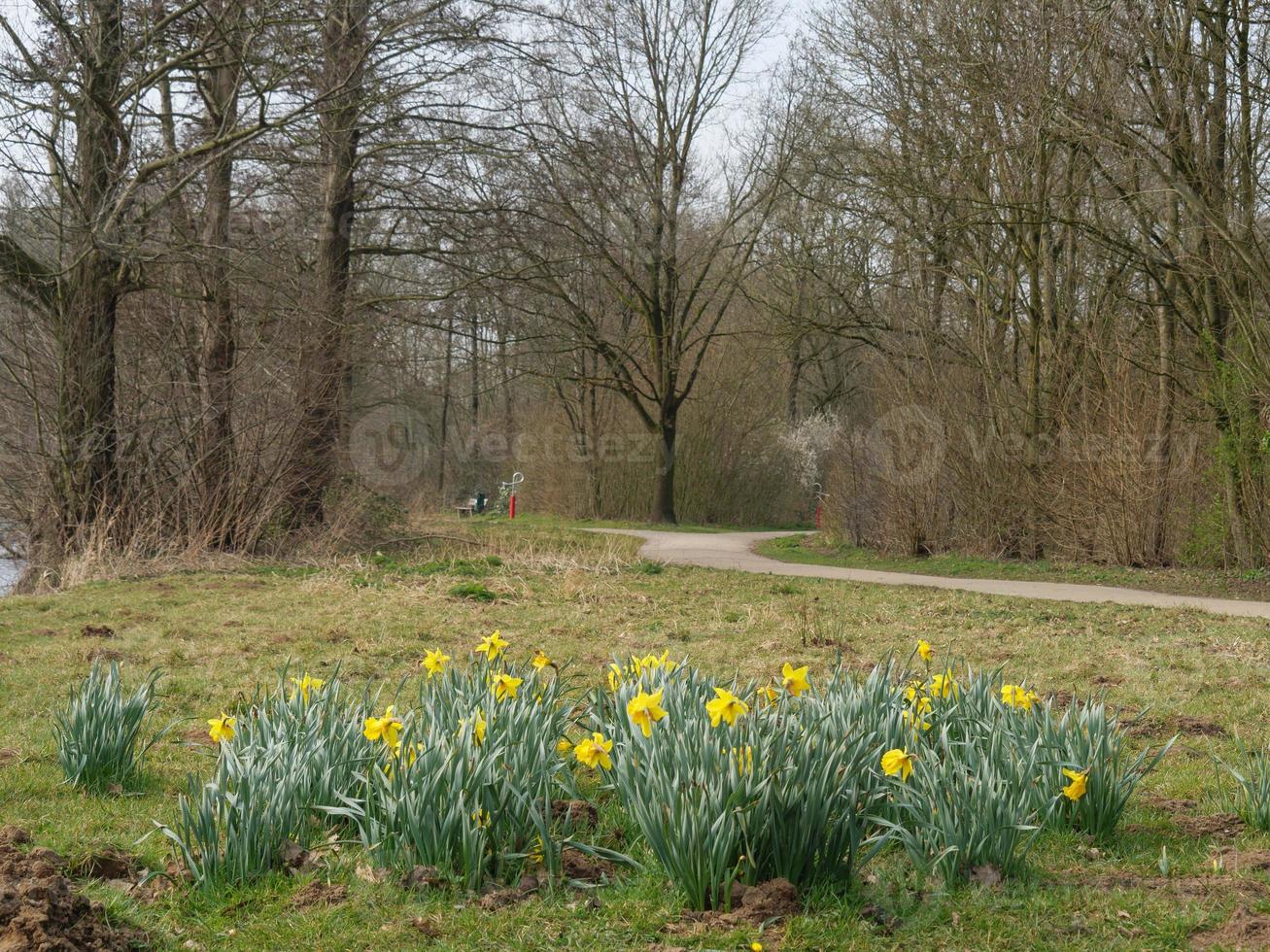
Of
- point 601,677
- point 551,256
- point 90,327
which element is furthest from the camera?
point 551,256

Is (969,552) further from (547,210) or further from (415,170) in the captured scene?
(415,170)

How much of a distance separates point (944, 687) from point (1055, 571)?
11746mm

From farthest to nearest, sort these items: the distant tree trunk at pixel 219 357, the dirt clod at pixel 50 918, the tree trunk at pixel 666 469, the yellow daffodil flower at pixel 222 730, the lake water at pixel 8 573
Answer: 1. the tree trunk at pixel 666 469
2. the lake water at pixel 8 573
3. the distant tree trunk at pixel 219 357
4. the yellow daffodil flower at pixel 222 730
5. the dirt clod at pixel 50 918

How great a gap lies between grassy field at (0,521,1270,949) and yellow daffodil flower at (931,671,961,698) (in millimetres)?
752

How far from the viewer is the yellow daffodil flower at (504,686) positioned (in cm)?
399

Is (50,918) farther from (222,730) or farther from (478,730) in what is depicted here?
(478,730)

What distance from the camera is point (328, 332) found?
14219 mm

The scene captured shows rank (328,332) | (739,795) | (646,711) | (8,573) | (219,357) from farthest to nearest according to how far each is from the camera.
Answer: (8,573), (328,332), (219,357), (646,711), (739,795)

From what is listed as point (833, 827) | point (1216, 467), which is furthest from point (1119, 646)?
point (1216, 467)

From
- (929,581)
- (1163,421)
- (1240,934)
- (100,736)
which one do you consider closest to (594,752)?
(1240,934)

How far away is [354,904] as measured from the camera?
3209 millimetres

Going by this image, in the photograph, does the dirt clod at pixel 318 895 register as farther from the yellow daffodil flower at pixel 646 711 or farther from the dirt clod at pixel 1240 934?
the dirt clod at pixel 1240 934

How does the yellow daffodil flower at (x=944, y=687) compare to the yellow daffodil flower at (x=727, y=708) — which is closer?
the yellow daffodil flower at (x=727, y=708)

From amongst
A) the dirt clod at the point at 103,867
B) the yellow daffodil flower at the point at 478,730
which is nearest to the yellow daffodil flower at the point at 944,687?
the yellow daffodil flower at the point at 478,730
